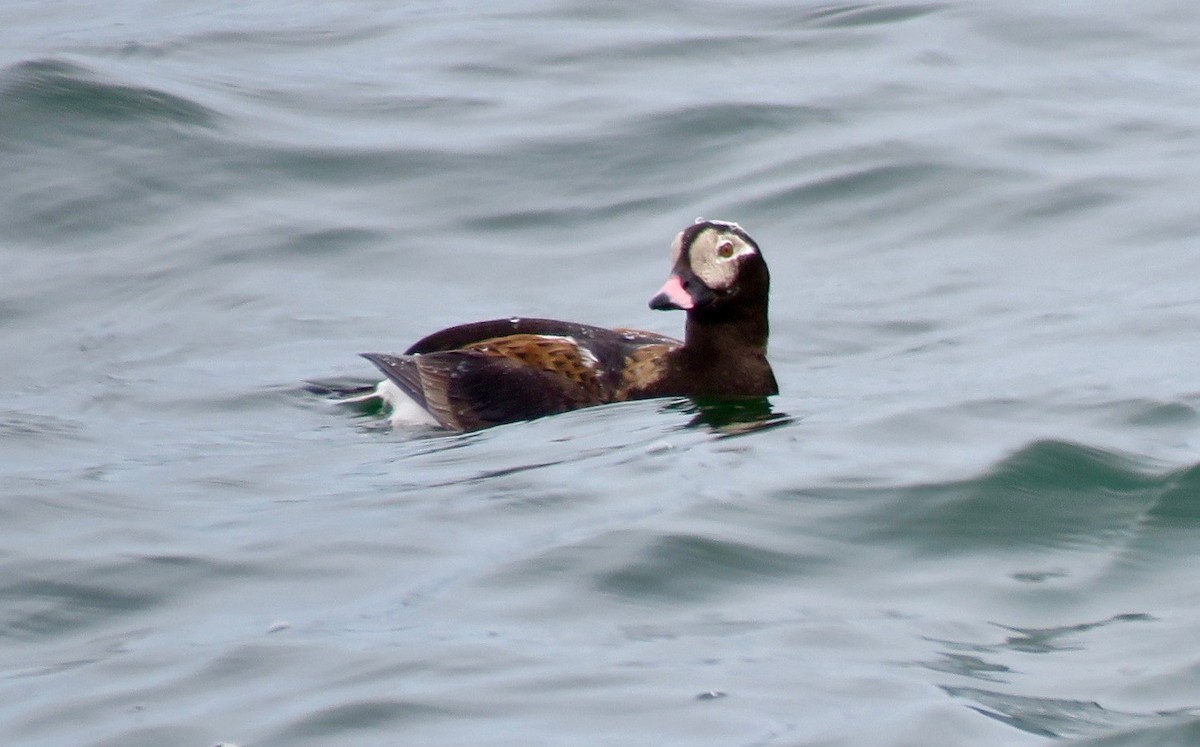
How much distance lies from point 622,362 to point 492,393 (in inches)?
23.9

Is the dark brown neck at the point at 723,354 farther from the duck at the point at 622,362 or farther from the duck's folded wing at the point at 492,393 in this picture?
the duck's folded wing at the point at 492,393

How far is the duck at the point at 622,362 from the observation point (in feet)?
29.6

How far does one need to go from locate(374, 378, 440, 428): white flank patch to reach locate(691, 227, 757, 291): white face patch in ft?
4.19

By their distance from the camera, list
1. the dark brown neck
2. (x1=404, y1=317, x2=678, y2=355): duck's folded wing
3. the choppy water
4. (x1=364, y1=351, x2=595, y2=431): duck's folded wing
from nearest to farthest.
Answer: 1. the choppy water
2. (x1=364, y1=351, x2=595, y2=431): duck's folded wing
3. the dark brown neck
4. (x1=404, y1=317, x2=678, y2=355): duck's folded wing

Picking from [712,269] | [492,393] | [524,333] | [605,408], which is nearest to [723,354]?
[712,269]

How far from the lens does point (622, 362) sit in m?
9.27

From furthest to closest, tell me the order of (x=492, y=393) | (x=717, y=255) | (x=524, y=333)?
(x=524, y=333)
(x=717, y=255)
(x=492, y=393)

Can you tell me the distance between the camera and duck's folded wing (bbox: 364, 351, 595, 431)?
8.99m

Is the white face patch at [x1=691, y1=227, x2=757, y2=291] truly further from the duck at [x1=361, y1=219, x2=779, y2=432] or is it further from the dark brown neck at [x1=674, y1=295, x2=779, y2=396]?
the dark brown neck at [x1=674, y1=295, x2=779, y2=396]

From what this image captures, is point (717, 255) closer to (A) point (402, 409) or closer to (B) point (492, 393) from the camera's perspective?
(B) point (492, 393)

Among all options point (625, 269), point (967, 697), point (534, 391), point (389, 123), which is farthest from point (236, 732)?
point (389, 123)

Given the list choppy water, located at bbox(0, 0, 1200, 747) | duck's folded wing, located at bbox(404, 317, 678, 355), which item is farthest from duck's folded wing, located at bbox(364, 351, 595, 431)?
duck's folded wing, located at bbox(404, 317, 678, 355)

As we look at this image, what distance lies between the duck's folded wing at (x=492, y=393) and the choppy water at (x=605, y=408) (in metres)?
0.12

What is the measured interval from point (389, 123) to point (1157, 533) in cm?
992
